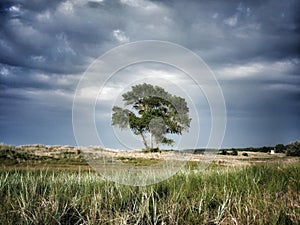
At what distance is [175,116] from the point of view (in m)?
6.14

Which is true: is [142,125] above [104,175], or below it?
above

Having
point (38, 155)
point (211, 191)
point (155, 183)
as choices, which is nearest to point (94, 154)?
point (155, 183)

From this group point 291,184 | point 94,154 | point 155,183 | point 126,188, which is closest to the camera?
point 126,188

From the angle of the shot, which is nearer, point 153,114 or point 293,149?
point 153,114

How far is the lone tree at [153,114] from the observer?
17.1ft

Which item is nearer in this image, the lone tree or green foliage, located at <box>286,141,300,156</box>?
the lone tree

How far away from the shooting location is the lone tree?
521cm

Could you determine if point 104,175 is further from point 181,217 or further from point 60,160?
point 60,160

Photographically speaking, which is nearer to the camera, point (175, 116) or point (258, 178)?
point (258, 178)

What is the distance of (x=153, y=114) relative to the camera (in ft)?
20.8

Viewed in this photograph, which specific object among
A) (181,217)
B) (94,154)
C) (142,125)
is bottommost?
(181,217)

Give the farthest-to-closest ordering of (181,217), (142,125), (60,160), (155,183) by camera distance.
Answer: (60,160)
(142,125)
(155,183)
(181,217)

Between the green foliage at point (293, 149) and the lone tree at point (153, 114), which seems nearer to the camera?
the lone tree at point (153, 114)

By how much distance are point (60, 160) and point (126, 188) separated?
23.7 feet
